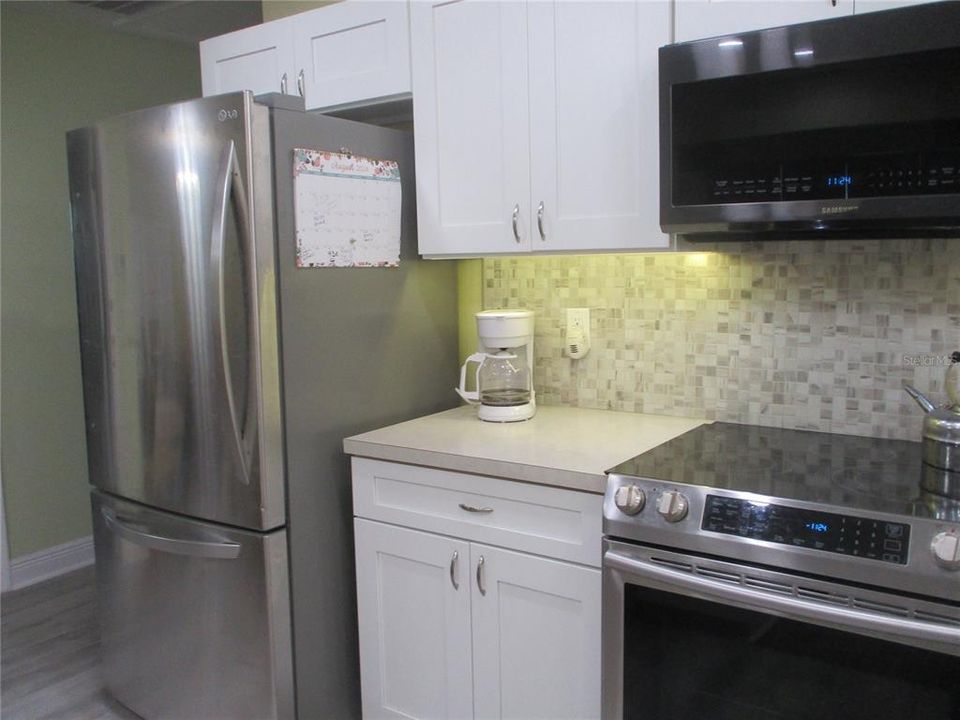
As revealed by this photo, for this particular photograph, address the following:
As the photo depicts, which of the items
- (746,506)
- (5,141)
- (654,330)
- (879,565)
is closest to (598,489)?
(746,506)

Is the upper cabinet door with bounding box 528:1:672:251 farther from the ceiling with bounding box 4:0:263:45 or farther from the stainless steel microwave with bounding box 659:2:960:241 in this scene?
the ceiling with bounding box 4:0:263:45

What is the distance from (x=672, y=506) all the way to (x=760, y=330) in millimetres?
727

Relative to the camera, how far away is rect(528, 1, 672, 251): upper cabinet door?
5.94 ft

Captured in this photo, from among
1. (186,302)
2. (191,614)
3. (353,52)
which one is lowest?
(191,614)

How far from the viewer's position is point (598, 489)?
165 centimetres

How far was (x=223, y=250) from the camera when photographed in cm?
192

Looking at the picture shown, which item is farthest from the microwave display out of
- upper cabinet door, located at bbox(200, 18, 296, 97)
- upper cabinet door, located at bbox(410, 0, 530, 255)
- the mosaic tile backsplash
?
upper cabinet door, located at bbox(200, 18, 296, 97)

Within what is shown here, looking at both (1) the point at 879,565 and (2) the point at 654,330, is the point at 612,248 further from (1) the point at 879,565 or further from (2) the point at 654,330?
(1) the point at 879,565

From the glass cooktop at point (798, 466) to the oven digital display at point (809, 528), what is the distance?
0.09 ft

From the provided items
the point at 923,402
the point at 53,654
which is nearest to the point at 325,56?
the point at 923,402

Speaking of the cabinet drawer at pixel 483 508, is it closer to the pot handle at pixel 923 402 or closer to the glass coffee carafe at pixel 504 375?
the glass coffee carafe at pixel 504 375

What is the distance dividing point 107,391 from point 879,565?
197 cm

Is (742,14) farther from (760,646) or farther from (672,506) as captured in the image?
(760,646)

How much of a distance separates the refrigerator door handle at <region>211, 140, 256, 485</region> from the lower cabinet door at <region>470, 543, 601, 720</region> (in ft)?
2.04
